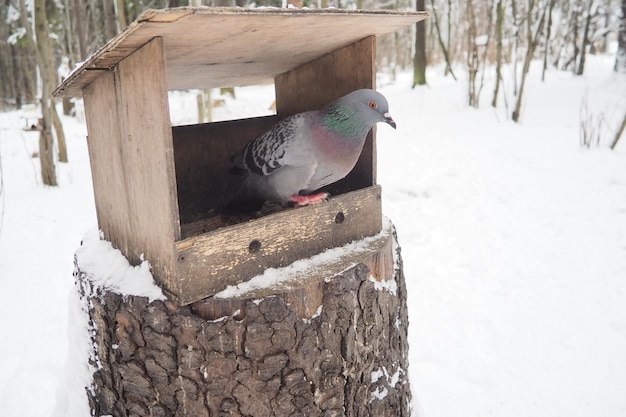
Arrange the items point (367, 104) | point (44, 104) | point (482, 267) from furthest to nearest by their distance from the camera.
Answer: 1. point (44, 104)
2. point (482, 267)
3. point (367, 104)

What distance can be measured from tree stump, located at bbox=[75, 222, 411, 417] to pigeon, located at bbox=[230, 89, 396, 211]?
352 mm

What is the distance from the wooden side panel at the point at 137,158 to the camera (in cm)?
128

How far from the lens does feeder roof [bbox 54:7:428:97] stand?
1149 mm

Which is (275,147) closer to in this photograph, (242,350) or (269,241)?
(269,241)

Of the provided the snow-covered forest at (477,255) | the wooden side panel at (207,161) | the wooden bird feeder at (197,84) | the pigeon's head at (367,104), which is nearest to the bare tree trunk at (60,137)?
the snow-covered forest at (477,255)

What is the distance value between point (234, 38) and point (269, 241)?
1.98ft

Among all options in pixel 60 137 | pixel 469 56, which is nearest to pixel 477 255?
pixel 469 56

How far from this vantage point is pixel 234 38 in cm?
139

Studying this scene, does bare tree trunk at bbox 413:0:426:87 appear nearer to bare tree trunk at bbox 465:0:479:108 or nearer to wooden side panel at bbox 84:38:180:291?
bare tree trunk at bbox 465:0:479:108

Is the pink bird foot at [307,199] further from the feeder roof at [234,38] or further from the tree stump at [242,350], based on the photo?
the feeder roof at [234,38]

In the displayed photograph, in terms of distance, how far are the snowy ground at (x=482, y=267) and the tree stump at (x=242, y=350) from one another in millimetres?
881

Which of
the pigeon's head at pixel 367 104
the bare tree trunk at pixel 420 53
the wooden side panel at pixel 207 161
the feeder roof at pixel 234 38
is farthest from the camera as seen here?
the bare tree trunk at pixel 420 53

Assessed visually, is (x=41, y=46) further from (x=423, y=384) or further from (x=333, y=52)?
(x=423, y=384)

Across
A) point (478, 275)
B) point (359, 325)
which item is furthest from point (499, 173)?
point (359, 325)
